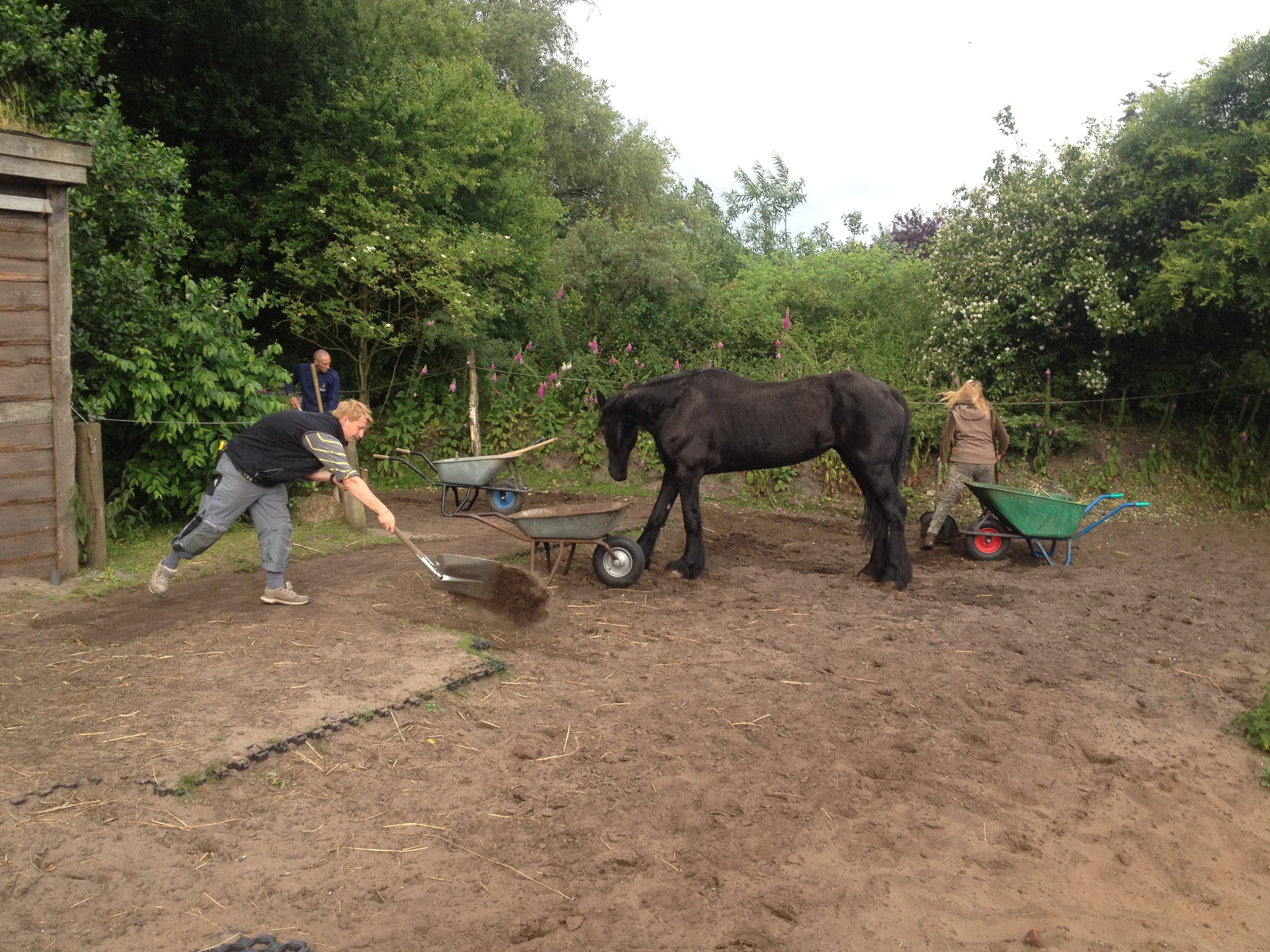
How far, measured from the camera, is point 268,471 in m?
5.65

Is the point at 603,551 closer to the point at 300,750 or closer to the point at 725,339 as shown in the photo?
the point at 300,750

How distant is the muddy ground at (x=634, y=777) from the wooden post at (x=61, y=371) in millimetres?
666

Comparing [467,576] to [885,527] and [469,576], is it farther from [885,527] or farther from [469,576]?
[885,527]

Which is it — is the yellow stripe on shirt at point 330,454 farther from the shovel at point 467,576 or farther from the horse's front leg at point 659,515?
the horse's front leg at point 659,515

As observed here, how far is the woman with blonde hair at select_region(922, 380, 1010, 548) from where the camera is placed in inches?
331

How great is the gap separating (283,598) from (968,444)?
6.18 metres

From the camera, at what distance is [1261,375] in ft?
36.1

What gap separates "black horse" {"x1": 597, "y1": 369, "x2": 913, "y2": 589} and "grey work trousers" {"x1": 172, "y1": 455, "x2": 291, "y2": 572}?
286 cm

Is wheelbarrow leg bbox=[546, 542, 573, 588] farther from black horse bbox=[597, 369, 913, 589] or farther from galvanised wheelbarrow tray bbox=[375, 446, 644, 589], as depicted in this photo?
black horse bbox=[597, 369, 913, 589]

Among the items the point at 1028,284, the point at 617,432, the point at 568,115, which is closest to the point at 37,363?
the point at 617,432

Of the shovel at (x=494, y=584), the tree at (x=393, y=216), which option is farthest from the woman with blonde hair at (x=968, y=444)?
the tree at (x=393, y=216)

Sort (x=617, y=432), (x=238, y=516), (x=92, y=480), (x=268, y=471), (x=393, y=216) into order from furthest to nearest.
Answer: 1. (x=393, y=216)
2. (x=617, y=432)
3. (x=92, y=480)
4. (x=238, y=516)
5. (x=268, y=471)

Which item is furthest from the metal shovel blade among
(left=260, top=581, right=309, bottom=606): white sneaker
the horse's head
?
→ the horse's head

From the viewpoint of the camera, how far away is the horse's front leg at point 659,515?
742 centimetres
